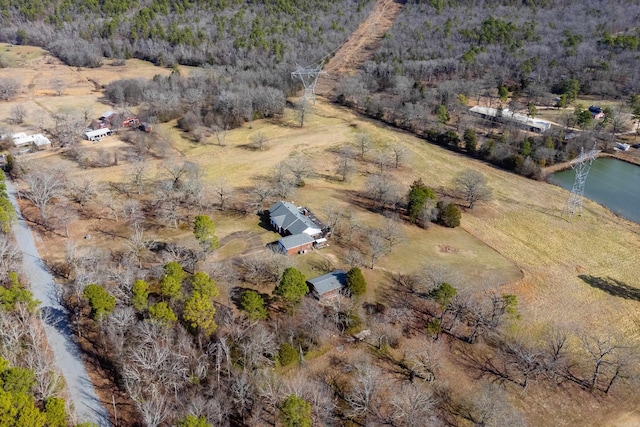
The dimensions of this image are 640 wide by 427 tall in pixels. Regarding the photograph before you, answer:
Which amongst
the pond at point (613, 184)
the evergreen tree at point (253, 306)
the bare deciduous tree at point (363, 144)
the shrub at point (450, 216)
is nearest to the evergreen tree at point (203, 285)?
the evergreen tree at point (253, 306)

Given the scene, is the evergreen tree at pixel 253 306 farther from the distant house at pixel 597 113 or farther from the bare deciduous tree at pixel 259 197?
the distant house at pixel 597 113

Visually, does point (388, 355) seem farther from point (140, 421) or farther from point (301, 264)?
point (140, 421)

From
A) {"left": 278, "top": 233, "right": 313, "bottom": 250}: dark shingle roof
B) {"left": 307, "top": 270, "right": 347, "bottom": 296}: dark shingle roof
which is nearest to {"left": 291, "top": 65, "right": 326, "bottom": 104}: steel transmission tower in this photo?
{"left": 278, "top": 233, "right": 313, "bottom": 250}: dark shingle roof

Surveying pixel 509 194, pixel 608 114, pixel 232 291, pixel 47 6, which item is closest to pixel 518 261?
pixel 509 194

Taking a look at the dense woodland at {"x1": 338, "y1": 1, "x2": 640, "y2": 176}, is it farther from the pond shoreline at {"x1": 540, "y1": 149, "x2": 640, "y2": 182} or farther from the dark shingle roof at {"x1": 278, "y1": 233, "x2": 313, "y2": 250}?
the dark shingle roof at {"x1": 278, "y1": 233, "x2": 313, "y2": 250}

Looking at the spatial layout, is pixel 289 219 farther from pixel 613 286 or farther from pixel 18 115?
pixel 18 115

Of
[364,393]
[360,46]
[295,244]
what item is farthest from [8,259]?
[360,46]
